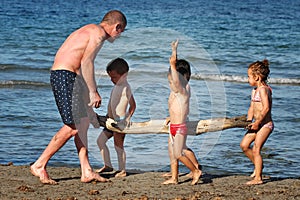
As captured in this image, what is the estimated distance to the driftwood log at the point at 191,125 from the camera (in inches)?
242

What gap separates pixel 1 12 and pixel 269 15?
48.2 feet

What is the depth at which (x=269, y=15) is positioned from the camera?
3588cm

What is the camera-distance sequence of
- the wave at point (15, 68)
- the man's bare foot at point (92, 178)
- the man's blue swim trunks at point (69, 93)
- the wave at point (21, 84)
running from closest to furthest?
the man's blue swim trunks at point (69, 93) < the man's bare foot at point (92, 178) < the wave at point (21, 84) < the wave at point (15, 68)

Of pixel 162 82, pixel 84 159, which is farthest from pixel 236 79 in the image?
pixel 84 159

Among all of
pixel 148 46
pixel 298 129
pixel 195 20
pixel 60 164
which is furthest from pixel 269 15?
pixel 60 164

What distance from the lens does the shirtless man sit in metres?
5.94

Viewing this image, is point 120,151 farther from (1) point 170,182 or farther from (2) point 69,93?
(2) point 69,93

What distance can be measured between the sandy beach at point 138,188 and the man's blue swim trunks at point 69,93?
68 cm

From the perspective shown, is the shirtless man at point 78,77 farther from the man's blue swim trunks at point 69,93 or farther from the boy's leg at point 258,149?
the boy's leg at point 258,149

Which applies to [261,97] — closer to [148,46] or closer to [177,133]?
[177,133]

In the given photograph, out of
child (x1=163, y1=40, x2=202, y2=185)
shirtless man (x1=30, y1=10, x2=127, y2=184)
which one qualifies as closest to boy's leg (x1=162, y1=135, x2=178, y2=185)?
child (x1=163, y1=40, x2=202, y2=185)

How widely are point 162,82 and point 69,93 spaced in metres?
7.95

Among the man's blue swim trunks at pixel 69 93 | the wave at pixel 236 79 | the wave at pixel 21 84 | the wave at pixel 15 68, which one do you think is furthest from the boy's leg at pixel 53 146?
the wave at pixel 15 68

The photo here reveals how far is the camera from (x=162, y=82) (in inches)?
543
